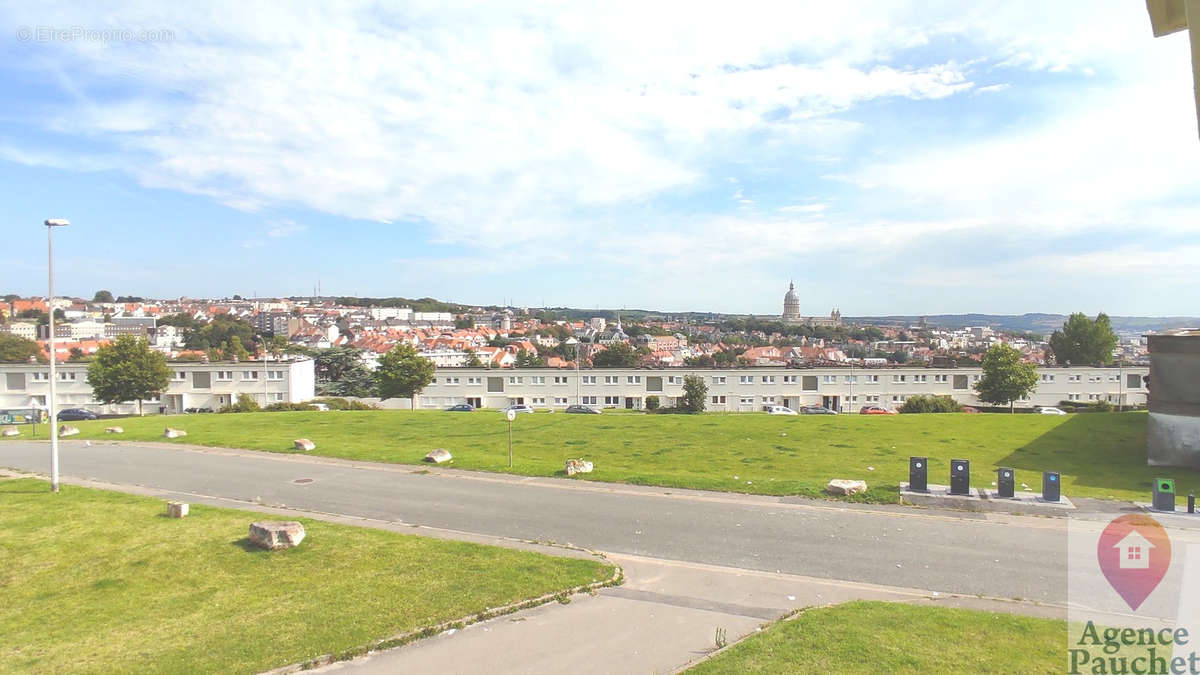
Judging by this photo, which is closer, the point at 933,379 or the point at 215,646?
the point at 215,646

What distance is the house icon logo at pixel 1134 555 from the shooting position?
1020 cm

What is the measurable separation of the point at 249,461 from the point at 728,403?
146 ft

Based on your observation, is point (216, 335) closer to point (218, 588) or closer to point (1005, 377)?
point (1005, 377)

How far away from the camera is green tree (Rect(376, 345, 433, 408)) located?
47188mm

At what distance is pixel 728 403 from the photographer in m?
59.8

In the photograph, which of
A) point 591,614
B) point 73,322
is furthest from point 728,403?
point 73,322

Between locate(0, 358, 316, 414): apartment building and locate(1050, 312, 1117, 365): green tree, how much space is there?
3620 inches

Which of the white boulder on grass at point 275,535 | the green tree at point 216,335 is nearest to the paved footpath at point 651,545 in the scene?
the white boulder on grass at point 275,535

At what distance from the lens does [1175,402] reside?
2073 centimetres

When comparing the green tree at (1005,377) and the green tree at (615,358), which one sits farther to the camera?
the green tree at (615,358)

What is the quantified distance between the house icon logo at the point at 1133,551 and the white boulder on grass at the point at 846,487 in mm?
5207

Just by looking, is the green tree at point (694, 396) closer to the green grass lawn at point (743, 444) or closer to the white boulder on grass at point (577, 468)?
the green grass lawn at point (743, 444)

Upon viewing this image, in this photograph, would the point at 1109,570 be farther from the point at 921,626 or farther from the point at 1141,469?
the point at 1141,469

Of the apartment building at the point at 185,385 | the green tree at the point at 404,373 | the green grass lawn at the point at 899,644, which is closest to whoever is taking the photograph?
the green grass lawn at the point at 899,644
